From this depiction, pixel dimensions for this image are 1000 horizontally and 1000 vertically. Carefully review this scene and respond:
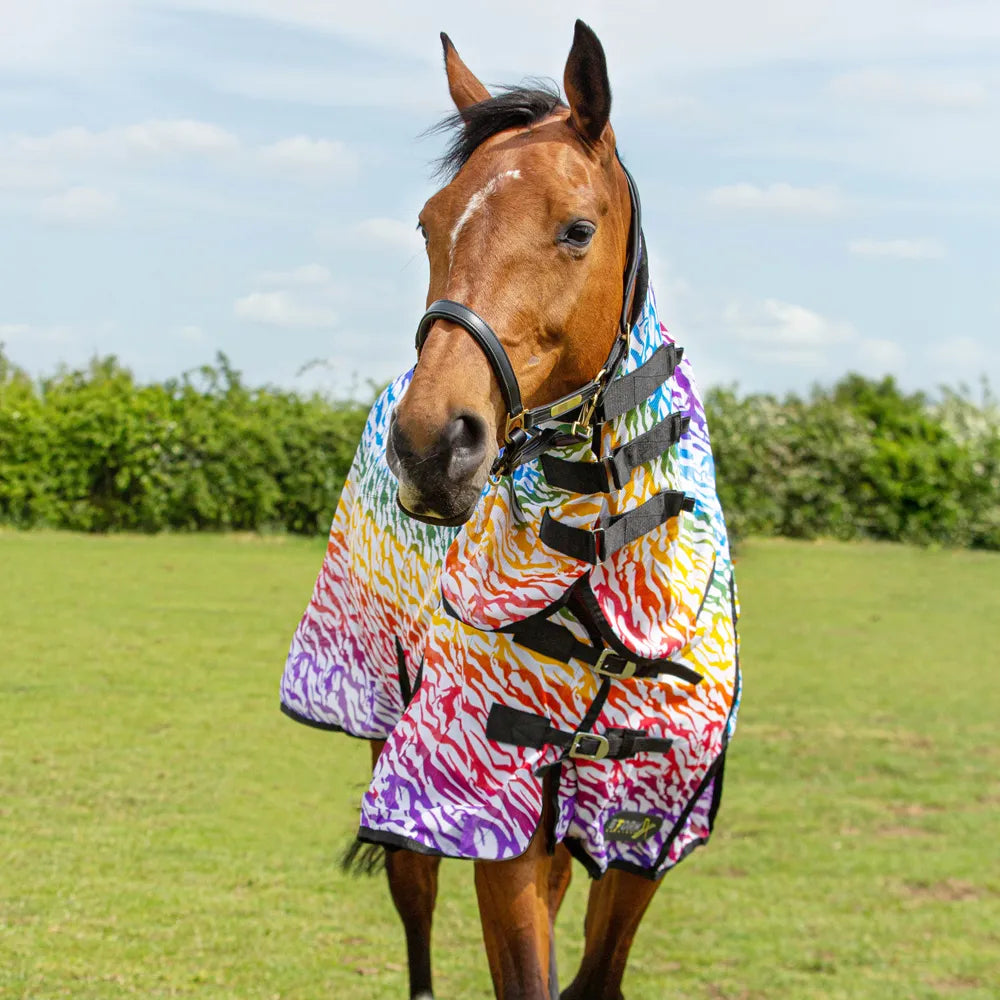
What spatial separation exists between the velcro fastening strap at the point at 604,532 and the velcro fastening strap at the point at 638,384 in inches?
8.4

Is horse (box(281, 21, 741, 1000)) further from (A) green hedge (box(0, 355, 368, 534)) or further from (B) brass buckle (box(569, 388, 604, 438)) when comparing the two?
(A) green hedge (box(0, 355, 368, 534))

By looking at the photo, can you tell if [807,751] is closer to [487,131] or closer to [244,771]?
[244,771]

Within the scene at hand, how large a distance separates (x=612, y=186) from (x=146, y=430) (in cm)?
1768

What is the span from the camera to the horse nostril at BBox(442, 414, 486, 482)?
2137 millimetres

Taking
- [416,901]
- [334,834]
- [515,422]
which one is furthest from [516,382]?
[334,834]

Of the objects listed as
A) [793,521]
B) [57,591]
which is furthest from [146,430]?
[793,521]

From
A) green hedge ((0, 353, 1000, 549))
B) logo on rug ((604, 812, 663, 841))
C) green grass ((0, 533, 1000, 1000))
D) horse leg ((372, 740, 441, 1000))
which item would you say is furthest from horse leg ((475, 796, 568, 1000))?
green hedge ((0, 353, 1000, 549))

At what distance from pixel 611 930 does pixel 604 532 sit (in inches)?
48.6

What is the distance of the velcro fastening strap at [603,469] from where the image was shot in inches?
103

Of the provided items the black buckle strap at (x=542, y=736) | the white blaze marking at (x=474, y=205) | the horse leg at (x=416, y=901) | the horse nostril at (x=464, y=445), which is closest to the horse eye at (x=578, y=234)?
the white blaze marking at (x=474, y=205)

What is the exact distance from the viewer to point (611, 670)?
2.77 metres

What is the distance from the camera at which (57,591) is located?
14.3 m

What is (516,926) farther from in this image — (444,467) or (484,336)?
(484,336)

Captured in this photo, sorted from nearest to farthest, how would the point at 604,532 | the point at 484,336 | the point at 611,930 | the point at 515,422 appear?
the point at 484,336, the point at 515,422, the point at 604,532, the point at 611,930
